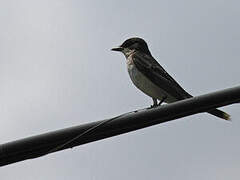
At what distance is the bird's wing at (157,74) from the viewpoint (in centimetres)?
996

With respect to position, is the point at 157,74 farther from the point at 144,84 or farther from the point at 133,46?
the point at 133,46

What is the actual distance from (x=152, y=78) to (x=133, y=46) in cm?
181

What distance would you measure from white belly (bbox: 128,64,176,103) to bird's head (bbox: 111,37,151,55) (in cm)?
107

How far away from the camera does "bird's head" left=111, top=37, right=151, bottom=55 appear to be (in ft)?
40.2

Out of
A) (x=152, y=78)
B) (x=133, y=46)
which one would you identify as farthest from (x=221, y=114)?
(x=133, y=46)

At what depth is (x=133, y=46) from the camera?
12.4 m

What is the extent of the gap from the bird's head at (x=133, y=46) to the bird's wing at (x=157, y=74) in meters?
0.45

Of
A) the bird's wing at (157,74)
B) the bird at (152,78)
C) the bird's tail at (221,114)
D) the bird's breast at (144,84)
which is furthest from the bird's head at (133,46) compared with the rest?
the bird's tail at (221,114)

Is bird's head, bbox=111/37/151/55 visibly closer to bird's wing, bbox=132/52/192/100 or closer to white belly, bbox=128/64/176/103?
bird's wing, bbox=132/52/192/100

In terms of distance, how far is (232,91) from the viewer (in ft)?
19.2

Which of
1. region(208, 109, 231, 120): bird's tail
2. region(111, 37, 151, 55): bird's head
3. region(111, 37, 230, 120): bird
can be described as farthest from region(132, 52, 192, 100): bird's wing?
region(208, 109, 231, 120): bird's tail

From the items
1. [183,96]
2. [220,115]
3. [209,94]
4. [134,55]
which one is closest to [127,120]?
[209,94]

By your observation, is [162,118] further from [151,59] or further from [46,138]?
[151,59]

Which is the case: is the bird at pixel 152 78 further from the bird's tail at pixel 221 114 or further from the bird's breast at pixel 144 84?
the bird's tail at pixel 221 114
